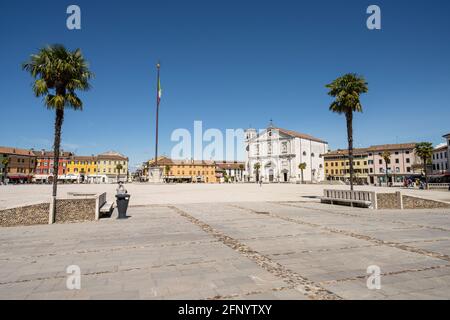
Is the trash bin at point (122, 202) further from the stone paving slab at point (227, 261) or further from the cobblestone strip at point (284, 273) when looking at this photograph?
the cobblestone strip at point (284, 273)

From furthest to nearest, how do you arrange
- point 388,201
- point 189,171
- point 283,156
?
1. point 189,171
2. point 283,156
3. point 388,201

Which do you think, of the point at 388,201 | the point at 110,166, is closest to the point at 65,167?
the point at 110,166

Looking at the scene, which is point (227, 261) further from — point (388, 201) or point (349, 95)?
point (349, 95)

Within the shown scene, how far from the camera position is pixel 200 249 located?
19.8 ft

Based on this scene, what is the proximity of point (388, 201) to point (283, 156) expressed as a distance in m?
71.7

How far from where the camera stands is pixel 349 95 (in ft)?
64.6

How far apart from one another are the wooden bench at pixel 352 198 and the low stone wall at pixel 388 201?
0.86 meters

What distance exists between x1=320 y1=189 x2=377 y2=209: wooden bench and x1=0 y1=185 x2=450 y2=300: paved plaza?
6195 mm

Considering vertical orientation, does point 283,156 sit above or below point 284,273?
above

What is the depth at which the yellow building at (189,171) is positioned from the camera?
109m

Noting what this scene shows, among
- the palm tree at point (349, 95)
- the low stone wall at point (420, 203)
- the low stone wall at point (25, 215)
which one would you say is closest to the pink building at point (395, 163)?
the palm tree at point (349, 95)

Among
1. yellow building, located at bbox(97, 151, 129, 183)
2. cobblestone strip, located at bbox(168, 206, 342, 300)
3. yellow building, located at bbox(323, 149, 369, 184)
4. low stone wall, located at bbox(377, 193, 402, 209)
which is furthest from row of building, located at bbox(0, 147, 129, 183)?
cobblestone strip, located at bbox(168, 206, 342, 300)

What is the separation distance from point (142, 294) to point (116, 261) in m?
1.84
